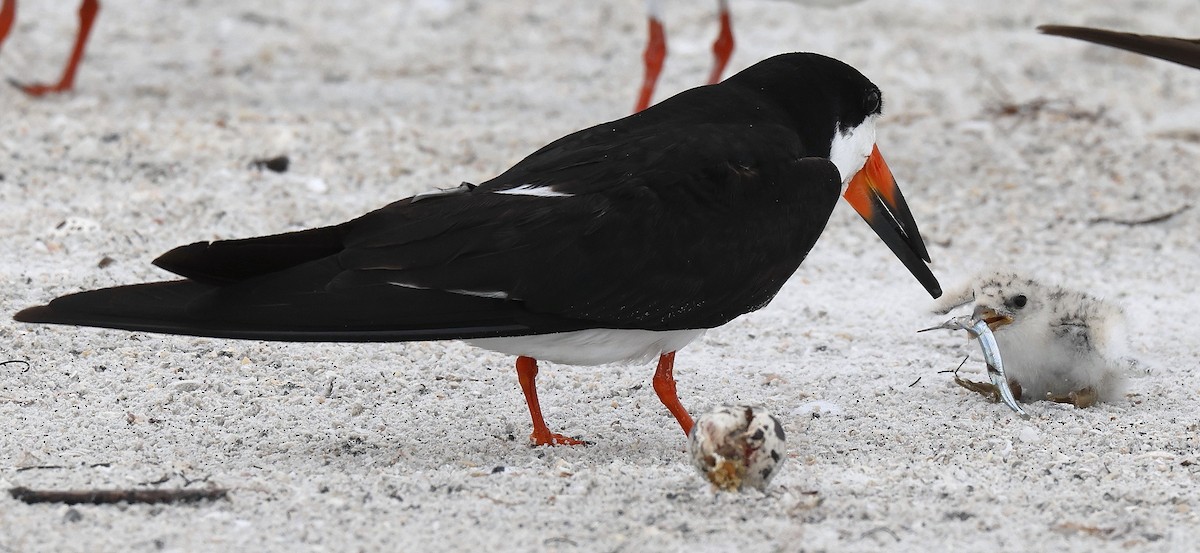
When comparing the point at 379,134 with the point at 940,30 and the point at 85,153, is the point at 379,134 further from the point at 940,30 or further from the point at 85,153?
the point at 940,30

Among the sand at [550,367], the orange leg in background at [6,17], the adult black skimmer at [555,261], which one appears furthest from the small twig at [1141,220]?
the orange leg in background at [6,17]

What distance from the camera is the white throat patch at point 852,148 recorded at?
381 centimetres

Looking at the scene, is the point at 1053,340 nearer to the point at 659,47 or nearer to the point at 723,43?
the point at 659,47

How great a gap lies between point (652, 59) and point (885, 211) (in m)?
3.02

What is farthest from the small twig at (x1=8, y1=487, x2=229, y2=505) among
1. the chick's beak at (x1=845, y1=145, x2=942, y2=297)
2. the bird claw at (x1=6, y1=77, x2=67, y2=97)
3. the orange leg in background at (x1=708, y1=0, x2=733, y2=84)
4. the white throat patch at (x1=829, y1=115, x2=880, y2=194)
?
the orange leg in background at (x1=708, y1=0, x2=733, y2=84)

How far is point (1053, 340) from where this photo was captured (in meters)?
3.89

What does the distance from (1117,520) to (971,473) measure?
0.37m

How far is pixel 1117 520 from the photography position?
290 centimetres

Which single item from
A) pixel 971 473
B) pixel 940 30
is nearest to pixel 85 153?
pixel 971 473

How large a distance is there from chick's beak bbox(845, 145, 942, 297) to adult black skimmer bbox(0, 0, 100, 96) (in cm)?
418

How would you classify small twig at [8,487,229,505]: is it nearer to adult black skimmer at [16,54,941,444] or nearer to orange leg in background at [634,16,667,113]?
adult black skimmer at [16,54,941,444]

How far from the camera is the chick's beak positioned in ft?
12.9

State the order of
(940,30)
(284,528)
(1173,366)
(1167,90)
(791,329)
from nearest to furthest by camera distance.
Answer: (284,528)
(1173,366)
(791,329)
(1167,90)
(940,30)

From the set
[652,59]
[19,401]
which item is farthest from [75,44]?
[19,401]
